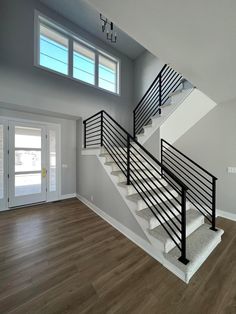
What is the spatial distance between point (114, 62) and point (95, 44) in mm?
928

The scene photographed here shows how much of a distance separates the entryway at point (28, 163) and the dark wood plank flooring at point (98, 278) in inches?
51.7

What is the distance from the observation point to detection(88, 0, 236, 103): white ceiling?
1103 mm

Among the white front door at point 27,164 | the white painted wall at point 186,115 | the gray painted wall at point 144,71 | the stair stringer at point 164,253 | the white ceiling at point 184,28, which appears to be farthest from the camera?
the gray painted wall at point 144,71

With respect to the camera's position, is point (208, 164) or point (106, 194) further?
point (208, 164)

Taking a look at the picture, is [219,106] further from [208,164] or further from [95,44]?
[95,44]

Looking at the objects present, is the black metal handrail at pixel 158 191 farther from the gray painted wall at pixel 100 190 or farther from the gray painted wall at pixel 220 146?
the gray painted wall at pixel 220 146

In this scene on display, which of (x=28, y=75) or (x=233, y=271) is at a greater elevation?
(x=28, y=75)

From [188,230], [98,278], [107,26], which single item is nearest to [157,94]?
[107,26]

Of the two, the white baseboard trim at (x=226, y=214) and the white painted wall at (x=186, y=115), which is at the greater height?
the white painted wall at (x=186, y=115)

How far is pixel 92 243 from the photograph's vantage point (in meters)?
2.34

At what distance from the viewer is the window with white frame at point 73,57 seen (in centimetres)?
388

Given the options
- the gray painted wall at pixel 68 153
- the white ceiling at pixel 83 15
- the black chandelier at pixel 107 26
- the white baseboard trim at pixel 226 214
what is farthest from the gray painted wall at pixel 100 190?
the white ceiling at pixel 83 15

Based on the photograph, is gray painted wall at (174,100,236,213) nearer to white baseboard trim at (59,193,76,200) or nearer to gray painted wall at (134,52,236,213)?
gray painted wall at (134,52,236,213)

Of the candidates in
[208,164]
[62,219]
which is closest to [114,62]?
[208,164]
